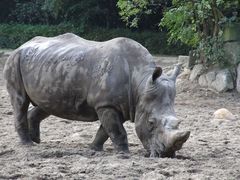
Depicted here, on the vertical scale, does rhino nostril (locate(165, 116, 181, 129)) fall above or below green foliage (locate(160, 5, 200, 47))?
above

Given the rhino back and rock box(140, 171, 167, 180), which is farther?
the rhino back

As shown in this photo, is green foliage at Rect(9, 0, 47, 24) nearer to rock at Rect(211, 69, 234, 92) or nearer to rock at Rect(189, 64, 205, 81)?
rock at Rect(189, 64, 205, 81)

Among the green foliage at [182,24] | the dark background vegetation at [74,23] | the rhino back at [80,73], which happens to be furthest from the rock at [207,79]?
the dark background vegetation at [74,23]

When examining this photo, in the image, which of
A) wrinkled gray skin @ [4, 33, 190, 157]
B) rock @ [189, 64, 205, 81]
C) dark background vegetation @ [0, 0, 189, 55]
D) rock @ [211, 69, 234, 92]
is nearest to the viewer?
wrinkled gray skin @ [4, 33, 190, 157]

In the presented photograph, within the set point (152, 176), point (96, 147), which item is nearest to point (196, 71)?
point (96, 147)

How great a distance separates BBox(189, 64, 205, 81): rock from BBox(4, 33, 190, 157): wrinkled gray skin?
6.97 meters

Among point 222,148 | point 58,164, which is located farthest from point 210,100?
point 58,164

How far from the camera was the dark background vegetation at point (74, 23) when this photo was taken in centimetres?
2395

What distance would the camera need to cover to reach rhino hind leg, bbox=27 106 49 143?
6.80 m

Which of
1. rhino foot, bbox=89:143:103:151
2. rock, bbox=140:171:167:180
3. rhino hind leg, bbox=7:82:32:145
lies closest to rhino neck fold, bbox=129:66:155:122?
rhino foot, bbox=89:143:103:151

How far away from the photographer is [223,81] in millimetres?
12609

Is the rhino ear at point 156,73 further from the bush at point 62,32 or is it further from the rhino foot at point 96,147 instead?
the bush at point 62,32

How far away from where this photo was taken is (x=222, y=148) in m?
6.61

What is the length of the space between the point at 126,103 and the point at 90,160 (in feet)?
2.24
